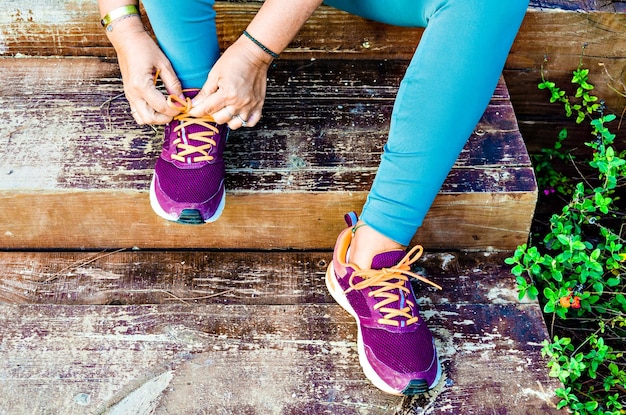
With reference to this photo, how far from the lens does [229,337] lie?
4.49ft

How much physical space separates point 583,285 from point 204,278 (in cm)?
98

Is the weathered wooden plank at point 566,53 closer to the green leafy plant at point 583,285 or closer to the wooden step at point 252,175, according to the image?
the green leafy plant at point 583,285

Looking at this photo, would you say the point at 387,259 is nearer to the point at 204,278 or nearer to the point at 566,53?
the point at 204,278

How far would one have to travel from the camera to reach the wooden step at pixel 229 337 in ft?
4.18

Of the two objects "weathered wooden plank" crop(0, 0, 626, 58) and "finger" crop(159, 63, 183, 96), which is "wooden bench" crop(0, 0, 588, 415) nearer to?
"weathered wooden plank" crop(0, 0, 626, 58)

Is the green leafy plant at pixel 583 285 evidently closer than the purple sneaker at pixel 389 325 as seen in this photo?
No

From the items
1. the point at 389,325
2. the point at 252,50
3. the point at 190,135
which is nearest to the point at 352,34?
the point at 252,50

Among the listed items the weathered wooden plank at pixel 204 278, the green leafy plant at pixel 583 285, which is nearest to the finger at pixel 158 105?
the weathered wooden plank at pixel 204 278

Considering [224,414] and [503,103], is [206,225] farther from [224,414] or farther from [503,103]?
[503,103]

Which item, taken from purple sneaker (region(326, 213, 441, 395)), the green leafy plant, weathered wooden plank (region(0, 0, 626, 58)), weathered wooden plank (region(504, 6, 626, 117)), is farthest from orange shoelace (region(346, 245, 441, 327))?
weathered wooden plank (region(504, 6, 626, 117))

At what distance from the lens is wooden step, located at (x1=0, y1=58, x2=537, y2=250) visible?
4.73ft

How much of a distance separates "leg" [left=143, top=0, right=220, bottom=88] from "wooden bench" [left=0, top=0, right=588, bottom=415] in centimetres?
24

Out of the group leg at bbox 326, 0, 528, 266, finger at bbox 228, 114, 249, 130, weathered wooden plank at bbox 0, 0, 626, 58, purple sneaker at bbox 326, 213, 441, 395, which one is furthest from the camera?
weathered wooden plank at bbox 0, 0, 626, 58

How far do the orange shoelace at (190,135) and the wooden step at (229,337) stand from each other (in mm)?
307
